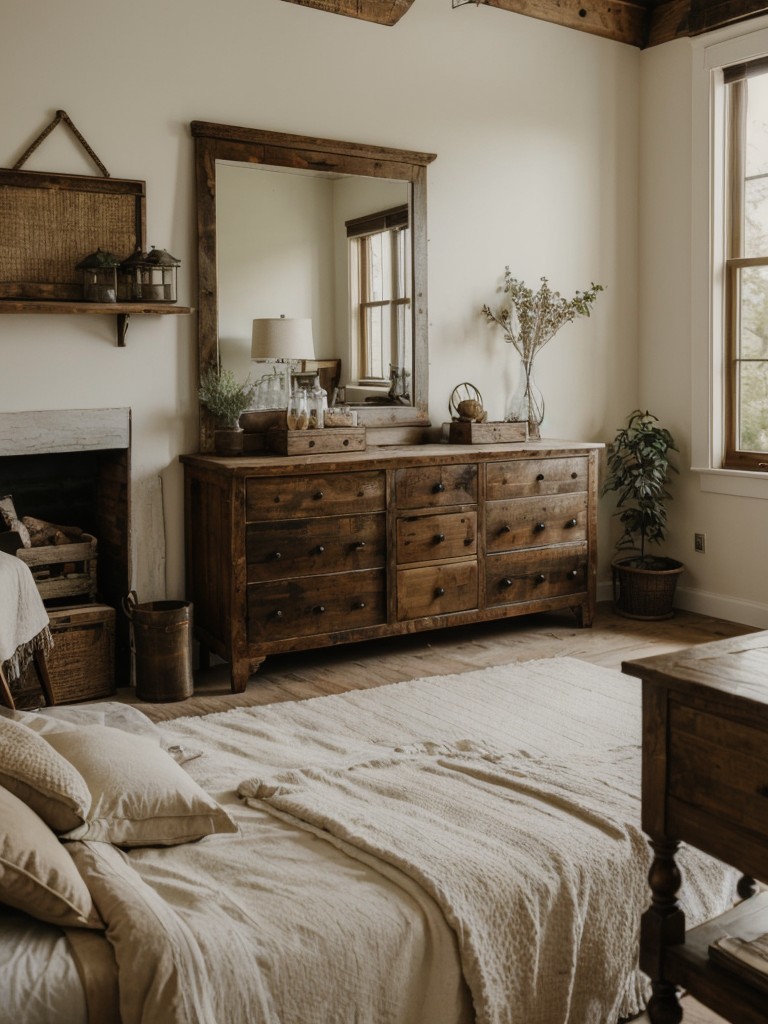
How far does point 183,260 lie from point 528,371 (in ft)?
6.37

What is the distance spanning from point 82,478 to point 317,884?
304cm

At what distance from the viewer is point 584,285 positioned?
18.8 feet

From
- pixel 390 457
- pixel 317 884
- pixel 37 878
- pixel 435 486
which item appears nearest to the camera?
pixel 37 878

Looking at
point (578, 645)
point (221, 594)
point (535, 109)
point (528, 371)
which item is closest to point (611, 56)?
point (535, 109)

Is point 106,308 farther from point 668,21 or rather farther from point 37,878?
point 668,21

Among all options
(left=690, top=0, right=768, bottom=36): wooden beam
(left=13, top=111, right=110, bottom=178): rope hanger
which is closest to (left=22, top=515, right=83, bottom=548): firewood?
(left=13, top=111, right=110, bottom=178): rope hanger

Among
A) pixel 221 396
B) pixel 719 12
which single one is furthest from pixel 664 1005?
pixel 719 12

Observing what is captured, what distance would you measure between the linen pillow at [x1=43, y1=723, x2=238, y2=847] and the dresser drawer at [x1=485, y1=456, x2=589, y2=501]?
2.97 metres

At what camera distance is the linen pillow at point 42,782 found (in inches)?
69.3

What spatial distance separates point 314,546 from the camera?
4348 mm

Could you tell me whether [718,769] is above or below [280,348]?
below

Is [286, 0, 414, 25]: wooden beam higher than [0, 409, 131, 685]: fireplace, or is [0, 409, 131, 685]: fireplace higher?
[286, 0, 414, 25]: wooden beam

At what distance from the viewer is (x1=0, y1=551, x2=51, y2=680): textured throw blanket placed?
11.2 feet

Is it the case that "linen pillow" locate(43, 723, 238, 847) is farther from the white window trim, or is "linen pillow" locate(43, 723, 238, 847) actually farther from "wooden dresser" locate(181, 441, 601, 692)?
the white window trim
